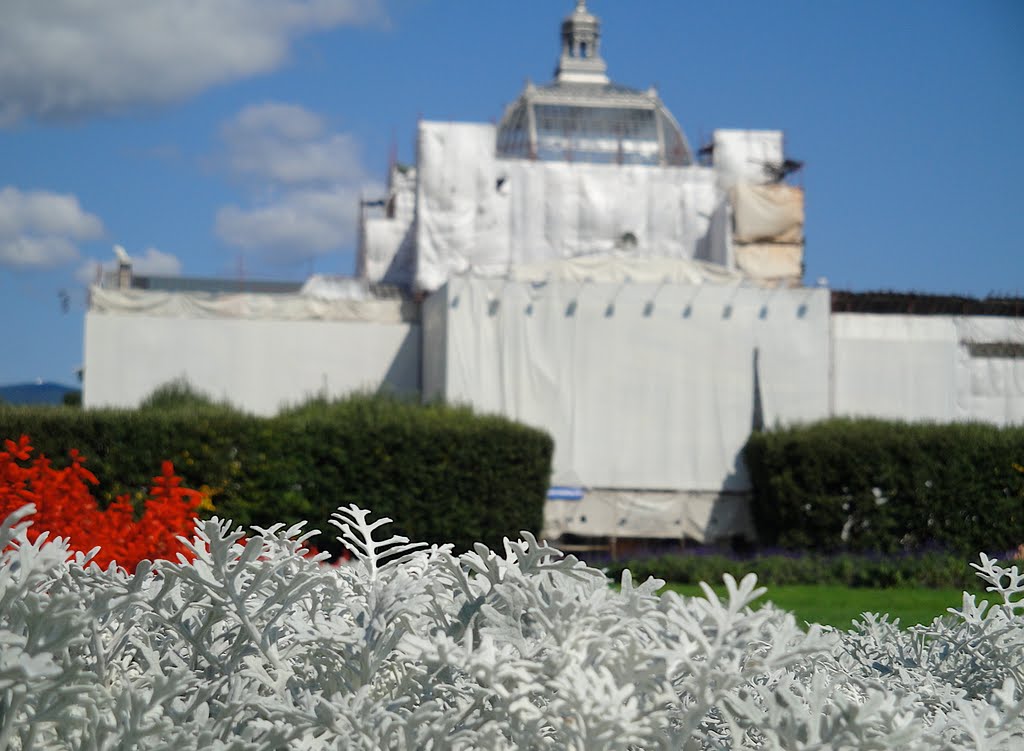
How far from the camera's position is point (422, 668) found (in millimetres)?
2594

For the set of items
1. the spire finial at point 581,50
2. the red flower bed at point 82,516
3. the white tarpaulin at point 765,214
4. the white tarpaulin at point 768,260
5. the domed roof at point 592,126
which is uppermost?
the spire finial at point 581,50

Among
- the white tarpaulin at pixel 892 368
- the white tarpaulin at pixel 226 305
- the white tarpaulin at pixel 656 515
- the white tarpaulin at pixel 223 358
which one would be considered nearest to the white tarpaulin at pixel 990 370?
the white tarpaulin at pixel 892 368

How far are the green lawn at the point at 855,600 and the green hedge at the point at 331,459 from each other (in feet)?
14.0

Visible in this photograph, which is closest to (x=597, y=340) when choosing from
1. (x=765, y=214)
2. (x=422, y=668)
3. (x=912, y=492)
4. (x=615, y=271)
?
(x=615, y=271)

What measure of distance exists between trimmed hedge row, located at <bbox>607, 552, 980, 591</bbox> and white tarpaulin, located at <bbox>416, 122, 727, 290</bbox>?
1499 centimetres

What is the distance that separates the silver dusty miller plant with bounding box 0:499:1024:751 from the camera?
7.22ft

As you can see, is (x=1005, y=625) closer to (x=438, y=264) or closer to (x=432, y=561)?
(x=432, y=561)

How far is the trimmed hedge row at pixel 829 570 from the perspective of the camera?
53.5ft

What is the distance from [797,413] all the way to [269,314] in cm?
1347

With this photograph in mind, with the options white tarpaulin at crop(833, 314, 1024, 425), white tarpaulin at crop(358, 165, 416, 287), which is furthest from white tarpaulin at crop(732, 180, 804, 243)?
white tarpaulin at crop(358, 165, 416, 287)

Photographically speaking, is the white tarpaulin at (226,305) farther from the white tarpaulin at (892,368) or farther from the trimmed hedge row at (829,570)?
the trimmed hedge row at (829,570)

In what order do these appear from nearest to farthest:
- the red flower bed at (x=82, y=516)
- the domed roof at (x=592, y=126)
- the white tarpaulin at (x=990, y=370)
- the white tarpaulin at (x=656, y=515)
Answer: the red flower bed at (x=82, y=516) → the white tarpaulin at (x=656, y=515) → the white tarpaulin at (x=990, y=370) → the domed roof at (x=592, y=126)

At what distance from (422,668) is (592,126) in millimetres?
40309

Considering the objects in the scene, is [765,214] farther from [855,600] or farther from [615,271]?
[855,600]
